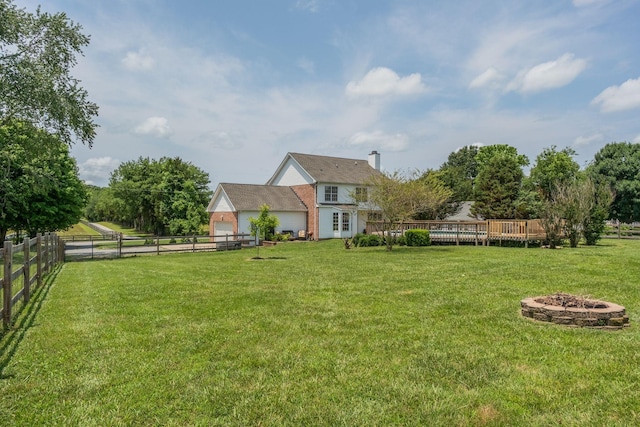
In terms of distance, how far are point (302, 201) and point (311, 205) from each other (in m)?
1.31

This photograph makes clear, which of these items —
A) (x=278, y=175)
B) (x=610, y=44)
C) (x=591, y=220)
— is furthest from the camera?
(x=278, y=175)

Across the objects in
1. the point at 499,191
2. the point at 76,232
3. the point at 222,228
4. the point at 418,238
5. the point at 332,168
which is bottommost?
the point at 76,232

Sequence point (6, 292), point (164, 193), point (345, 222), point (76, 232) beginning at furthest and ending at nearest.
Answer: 1. point (76, 232)
2. point (164, 193)
3. point (345, 222)
4. point (6, 292)

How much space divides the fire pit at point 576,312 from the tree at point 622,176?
37310 millimetres

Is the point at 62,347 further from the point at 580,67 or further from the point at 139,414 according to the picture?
the point at 580,67

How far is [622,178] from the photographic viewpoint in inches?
1507

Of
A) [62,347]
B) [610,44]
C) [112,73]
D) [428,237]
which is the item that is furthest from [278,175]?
[62,347]

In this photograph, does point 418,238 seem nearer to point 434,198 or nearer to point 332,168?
point 434,198

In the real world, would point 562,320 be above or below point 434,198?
below

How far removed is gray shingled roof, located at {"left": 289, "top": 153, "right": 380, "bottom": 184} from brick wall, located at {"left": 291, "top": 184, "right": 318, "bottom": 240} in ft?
3.83

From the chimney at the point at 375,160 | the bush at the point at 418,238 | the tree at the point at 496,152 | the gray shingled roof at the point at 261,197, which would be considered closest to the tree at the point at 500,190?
the chimney at the point at 375,160

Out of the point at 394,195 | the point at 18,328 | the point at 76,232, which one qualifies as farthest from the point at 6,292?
the point at 76,232

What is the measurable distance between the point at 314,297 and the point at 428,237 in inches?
666

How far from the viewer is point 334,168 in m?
34.5
